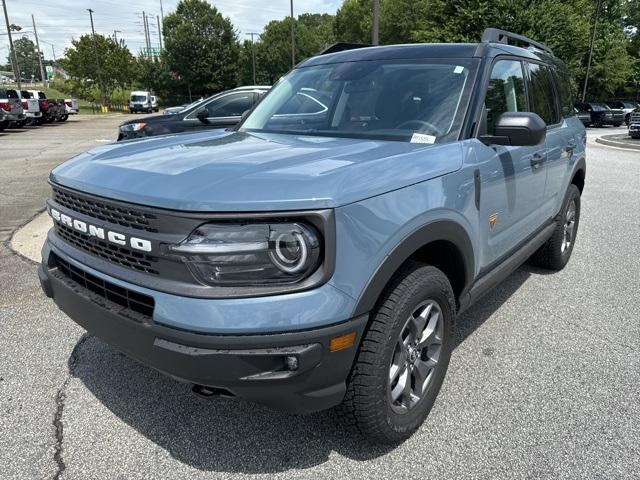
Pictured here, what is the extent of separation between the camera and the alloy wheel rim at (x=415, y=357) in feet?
7.62

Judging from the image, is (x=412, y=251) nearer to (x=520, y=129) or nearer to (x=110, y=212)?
(x=520, y=129)

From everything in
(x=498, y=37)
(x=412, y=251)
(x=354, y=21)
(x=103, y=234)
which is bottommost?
(x=412, y=251)

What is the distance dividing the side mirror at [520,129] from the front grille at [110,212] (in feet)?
6.08

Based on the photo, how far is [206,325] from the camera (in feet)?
5.90

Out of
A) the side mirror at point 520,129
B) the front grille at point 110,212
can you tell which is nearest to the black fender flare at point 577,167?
the side mirror at point 520,129

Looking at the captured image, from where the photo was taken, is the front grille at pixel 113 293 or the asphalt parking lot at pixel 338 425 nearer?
the front grille at pixel 113 293

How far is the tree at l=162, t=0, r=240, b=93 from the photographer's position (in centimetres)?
5841

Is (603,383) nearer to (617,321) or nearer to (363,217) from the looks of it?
(617,321)

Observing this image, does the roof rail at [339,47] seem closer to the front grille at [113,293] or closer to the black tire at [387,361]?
the black tire at [387,361]

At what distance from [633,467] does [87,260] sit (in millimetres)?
2593

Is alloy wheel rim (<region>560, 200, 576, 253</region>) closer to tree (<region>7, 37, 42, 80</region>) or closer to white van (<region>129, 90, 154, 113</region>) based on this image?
white van (<region>129, 90, 154, 113</region>)

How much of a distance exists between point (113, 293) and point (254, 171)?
79 centimetres

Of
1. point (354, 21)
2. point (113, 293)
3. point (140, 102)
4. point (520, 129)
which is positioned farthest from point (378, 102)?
point (354, 21)

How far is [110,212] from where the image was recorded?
2.10 metres
